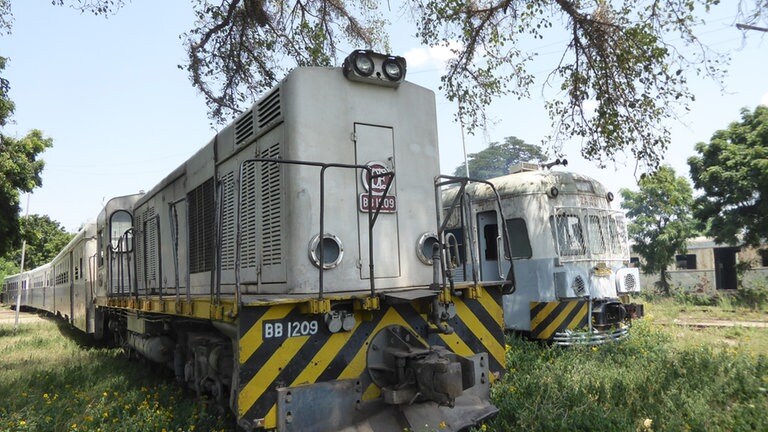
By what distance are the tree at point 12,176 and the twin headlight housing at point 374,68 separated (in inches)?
451

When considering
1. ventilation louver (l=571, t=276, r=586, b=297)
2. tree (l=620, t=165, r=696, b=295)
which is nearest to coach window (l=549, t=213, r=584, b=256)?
ventilation louver (l=571, t=276, r=586, b=297)

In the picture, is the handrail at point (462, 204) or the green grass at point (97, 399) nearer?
the handrail at point (462, 204)

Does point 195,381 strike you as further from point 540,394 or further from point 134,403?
point 540,394

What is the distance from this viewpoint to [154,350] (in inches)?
246

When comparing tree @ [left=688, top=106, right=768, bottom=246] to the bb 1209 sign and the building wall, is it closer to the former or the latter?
the building wall

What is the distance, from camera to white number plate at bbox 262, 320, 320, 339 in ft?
12.2

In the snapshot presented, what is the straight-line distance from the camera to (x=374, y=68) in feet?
15.3

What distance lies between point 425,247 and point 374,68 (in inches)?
65.9

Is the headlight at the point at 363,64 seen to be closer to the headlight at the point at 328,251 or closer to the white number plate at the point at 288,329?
the headlight at the point at 328,251

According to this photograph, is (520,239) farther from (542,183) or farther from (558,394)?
(558,394)

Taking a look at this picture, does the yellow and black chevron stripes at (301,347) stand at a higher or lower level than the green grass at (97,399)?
higher

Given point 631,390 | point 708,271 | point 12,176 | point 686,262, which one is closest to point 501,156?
point 686,262

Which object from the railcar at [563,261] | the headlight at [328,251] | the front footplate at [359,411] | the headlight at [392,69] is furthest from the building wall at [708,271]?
the headlight at [328,251]

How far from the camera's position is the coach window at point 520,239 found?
8.72 meters
